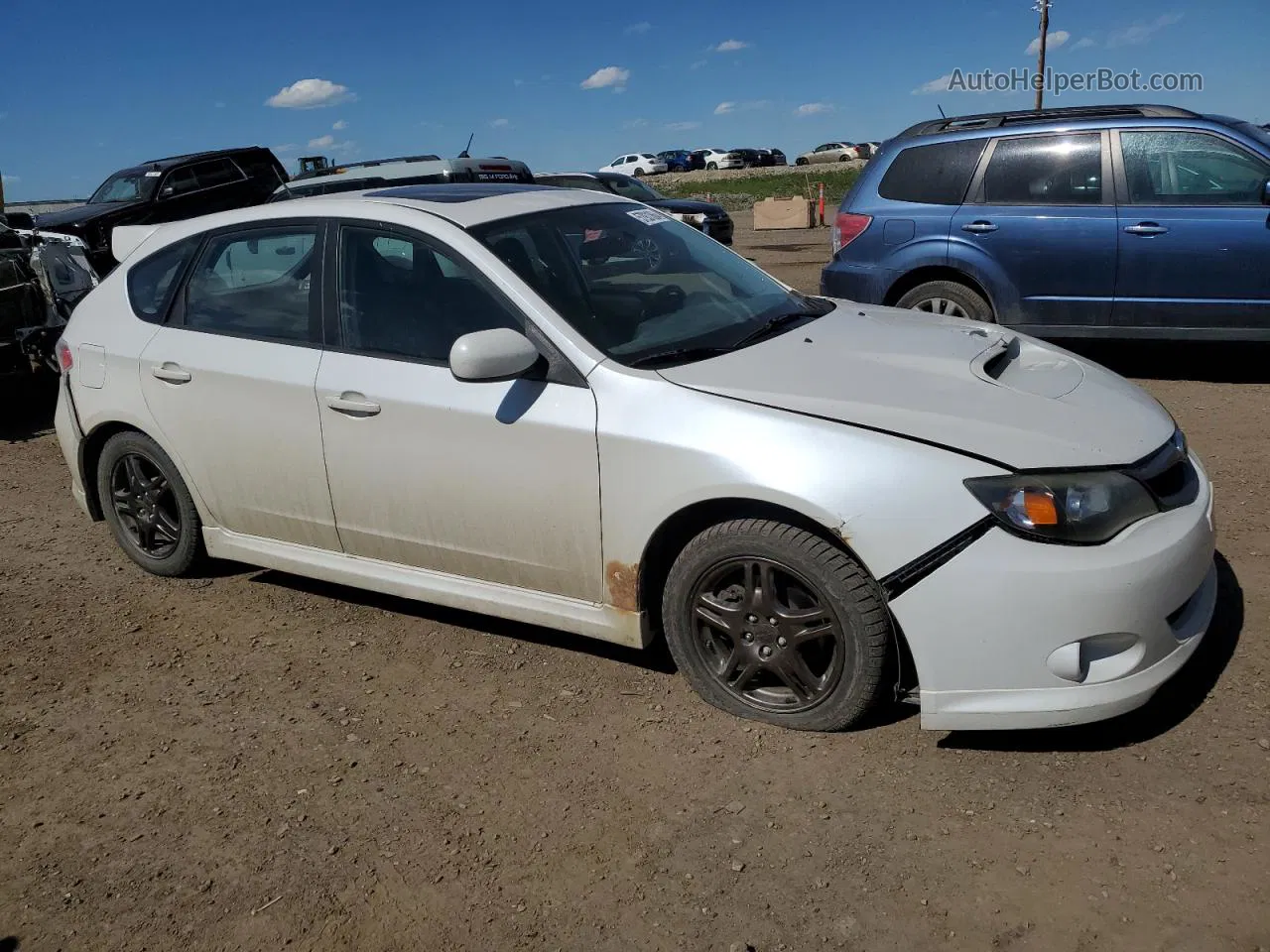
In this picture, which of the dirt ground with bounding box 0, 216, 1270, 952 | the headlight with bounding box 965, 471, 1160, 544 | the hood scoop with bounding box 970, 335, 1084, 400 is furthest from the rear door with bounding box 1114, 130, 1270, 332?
the headlight with bounding box 965, 471, 1160, 544

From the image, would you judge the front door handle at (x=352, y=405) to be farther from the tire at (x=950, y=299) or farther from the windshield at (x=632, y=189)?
the windshield at (x=632, y=189)

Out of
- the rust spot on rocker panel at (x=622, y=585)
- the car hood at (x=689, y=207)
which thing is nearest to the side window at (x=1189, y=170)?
the rust spot on rocker panel at (x=622, y=585)

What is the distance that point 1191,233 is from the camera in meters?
7.26

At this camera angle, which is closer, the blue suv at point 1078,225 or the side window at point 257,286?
the side window at point 257,286

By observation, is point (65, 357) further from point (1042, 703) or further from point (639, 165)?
point (639, 165)

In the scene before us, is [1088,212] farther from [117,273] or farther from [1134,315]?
[117,273]

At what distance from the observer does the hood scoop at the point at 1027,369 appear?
3639 mm

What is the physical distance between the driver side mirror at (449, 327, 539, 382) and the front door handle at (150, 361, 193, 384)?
1548mm

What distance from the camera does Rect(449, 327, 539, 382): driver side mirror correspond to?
3.57 m

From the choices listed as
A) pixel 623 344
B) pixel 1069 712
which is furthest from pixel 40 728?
pixel 1069 712

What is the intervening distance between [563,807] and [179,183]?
15886mm

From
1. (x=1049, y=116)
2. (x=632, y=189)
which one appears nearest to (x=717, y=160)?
(x=632, y=189)

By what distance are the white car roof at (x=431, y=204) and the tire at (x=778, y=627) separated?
158 centimetres

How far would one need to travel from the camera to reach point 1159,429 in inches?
140
